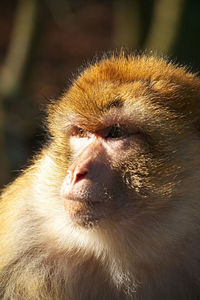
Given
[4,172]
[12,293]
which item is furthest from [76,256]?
[4,172]

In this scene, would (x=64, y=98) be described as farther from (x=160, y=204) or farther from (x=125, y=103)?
(x=160, y=204)

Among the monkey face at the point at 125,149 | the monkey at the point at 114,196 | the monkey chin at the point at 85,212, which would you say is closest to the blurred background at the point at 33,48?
the monkey at the point at 114,196

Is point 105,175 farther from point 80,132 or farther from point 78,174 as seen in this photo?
point 80,132

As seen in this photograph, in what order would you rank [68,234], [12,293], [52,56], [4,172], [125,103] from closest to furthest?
[125,103] → [68,234] → [12,293] → [4,172] → [52,56]

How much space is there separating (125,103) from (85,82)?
503 millimetres

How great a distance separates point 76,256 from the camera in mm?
4617

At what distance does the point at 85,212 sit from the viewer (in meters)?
4.04

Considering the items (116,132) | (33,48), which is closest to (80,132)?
(116,132)

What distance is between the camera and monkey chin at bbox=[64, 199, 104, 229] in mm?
4012

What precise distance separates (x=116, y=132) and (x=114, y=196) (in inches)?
19.5

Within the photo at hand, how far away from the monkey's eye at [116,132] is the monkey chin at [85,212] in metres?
0.55

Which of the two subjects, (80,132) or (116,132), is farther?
(80,132)

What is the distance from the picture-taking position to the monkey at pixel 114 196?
4129mm

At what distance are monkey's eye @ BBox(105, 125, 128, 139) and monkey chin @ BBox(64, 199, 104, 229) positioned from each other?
0.55 m
